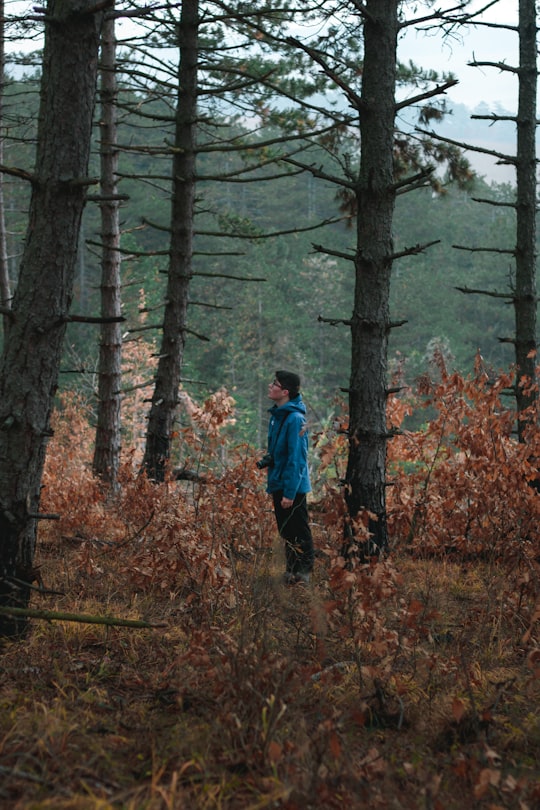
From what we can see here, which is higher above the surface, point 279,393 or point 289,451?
point 279,393

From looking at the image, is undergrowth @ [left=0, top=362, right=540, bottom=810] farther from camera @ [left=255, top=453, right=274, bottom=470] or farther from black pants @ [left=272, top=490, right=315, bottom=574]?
A: camera @ [left=255, top=453, right=274, bottom=470]

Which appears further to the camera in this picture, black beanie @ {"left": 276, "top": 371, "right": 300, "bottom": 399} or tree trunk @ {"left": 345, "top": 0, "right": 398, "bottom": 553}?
black beanie @ {"left": 276, "top": 371, "right": 300, "bottom": 399}

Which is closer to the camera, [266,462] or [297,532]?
[266,462]

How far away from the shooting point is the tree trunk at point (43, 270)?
3953 mm

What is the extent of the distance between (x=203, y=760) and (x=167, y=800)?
16.7 inches

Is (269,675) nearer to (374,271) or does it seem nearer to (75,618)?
(75,618)

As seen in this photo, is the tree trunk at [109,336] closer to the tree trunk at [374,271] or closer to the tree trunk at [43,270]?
the tree trunk at [374,271]

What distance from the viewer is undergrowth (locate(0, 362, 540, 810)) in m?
2.74

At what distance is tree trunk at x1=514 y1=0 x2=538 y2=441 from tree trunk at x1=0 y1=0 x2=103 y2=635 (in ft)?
19.3

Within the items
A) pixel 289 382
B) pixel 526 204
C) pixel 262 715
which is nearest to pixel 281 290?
pixel 526 204

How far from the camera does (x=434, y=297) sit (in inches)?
1640

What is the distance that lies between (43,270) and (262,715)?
2.54 meters

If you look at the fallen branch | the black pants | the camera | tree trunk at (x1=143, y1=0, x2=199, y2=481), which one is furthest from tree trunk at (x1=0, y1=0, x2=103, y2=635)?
tree trunk at (x1=143, y1=0, x2=199, y2=481)

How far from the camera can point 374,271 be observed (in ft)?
19.5
